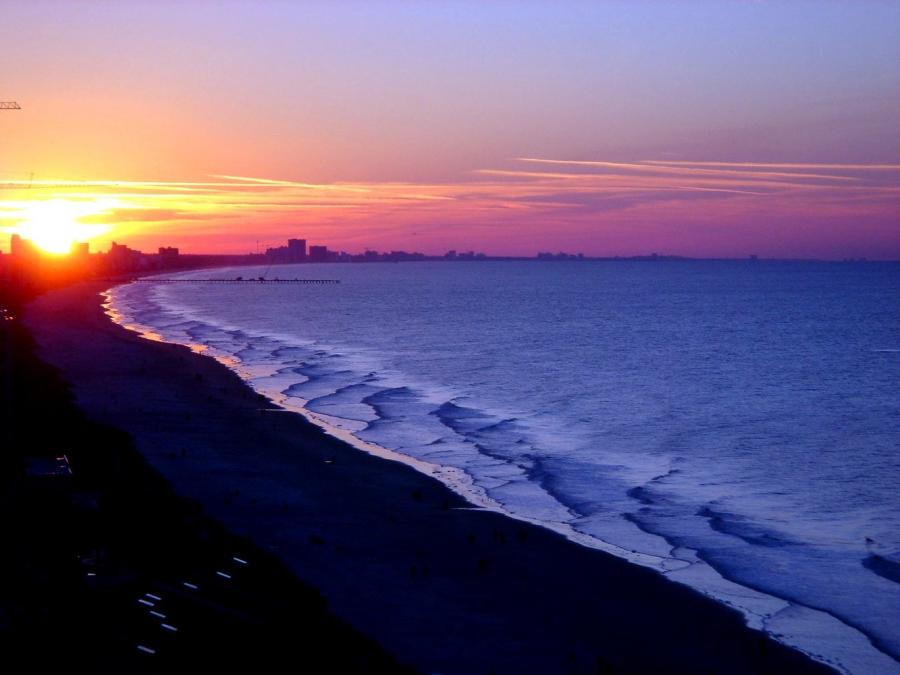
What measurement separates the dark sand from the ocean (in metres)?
1.25

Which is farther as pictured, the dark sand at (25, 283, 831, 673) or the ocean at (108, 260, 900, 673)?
the ocean at (108, 260, 900, 673)

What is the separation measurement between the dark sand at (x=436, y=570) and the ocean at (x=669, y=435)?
1.25 metres

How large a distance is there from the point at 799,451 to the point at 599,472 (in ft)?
29.2

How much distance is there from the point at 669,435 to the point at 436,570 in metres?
20.4

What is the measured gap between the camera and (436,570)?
63.6 ft

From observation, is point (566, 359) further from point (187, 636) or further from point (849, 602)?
point (187, 636)

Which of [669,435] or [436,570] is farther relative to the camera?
[669,435]

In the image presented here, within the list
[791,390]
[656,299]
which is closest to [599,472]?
[791,390]

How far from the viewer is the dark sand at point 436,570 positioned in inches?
613

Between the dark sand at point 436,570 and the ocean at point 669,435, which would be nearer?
the dark sand at point 436,570

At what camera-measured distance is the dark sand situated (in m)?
15.6

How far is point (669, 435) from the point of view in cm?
3791

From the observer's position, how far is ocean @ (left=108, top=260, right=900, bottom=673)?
2047cm

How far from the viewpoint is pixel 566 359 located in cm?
6781
